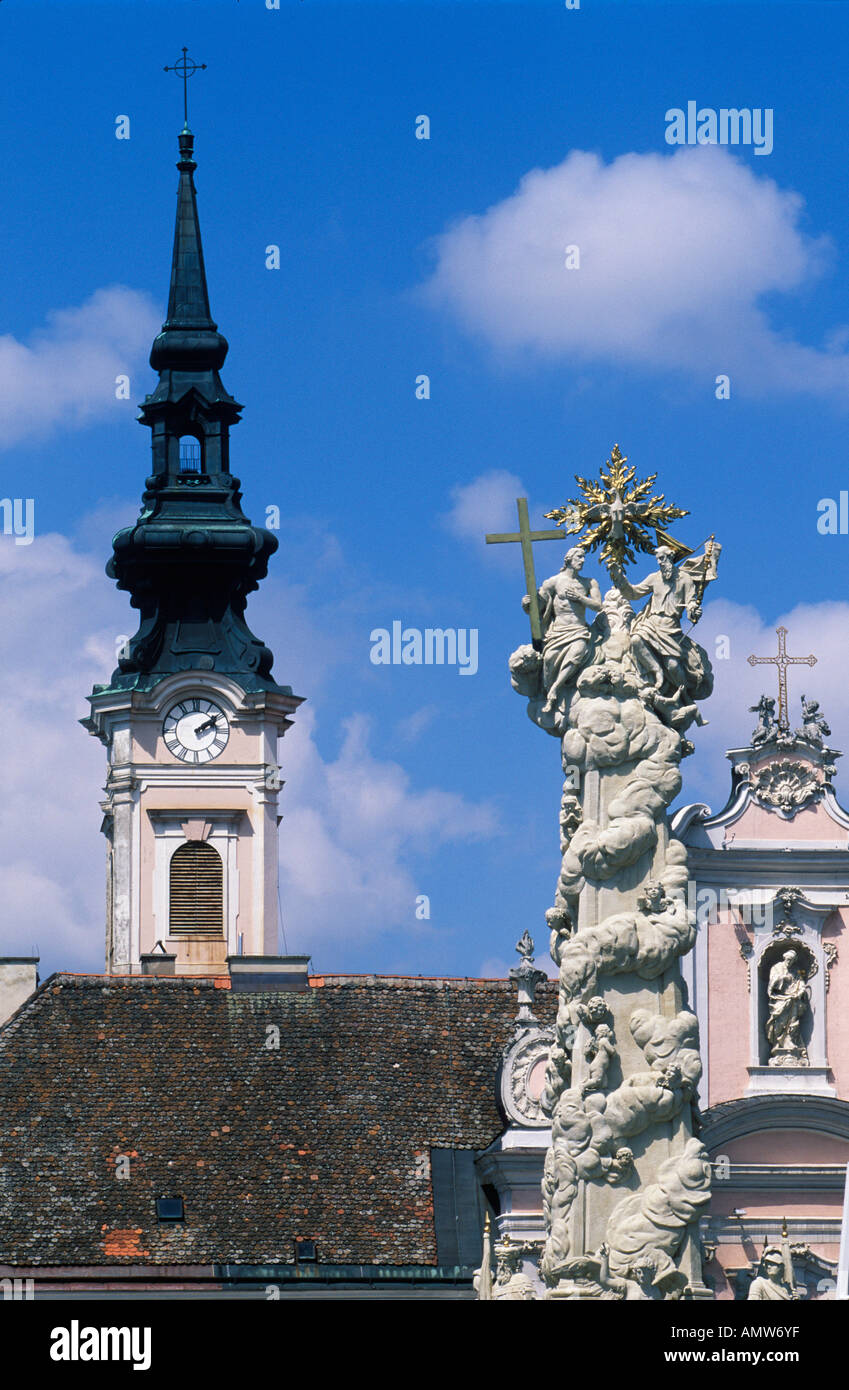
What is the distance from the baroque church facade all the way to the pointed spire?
19.5 m

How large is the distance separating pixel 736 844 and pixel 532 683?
20.5 m

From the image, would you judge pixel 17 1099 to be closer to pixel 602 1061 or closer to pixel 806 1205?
pixel 806 1205

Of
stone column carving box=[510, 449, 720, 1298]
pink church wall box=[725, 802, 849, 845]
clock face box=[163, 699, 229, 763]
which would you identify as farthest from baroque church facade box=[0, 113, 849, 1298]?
stone column carving box=[510, 449, 720, 1298]

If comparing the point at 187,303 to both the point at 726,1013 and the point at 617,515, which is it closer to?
the point at 726,1013

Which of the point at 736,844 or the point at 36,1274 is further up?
the point at 736,844

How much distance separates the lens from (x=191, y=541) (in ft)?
213

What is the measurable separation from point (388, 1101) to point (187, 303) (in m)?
25.1

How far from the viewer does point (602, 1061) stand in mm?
23141

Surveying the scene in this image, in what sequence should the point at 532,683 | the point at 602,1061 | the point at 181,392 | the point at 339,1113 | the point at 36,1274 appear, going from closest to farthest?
the point at 602,1061
the point at 532,683
the point at 36,1274
the point at 339,1113
the point at 181,392

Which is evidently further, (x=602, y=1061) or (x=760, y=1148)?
(x=760, y=1148)

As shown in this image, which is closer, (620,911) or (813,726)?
(620,911)

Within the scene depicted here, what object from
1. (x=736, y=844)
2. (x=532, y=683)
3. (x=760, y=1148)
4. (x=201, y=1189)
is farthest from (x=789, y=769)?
(x=532, y=683)

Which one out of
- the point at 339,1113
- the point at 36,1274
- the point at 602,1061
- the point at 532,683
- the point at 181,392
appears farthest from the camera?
Result: the point at 181,392

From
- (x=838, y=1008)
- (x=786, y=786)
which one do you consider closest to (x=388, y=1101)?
(x=838, y=1008)
